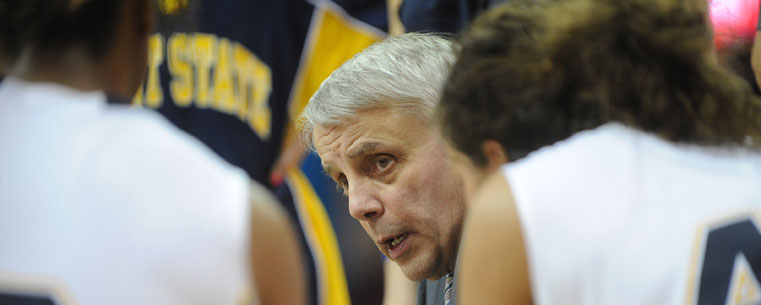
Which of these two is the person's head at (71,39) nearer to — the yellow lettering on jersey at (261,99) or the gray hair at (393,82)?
the gray hair at (393,82)

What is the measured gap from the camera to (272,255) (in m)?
1.09

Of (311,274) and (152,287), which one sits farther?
(311,274)

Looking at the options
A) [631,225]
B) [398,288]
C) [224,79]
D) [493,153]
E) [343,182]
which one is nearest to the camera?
[631,225]

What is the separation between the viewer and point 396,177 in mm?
2182

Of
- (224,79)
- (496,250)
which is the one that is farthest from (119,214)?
(224,79)

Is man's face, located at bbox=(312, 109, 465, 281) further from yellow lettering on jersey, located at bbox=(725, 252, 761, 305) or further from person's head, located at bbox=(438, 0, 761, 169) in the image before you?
yellow lettering on jersey, located at bbox=(725, 252, 761, 305)

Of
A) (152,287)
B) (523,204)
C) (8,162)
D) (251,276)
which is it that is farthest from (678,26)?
(8,162)

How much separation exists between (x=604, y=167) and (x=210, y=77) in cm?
288

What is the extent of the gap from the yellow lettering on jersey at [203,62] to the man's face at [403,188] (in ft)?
5.62

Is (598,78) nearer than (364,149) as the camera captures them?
Yes

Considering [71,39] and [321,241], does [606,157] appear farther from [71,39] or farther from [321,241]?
[321,241]

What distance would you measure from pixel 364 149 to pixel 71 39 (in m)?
1.11

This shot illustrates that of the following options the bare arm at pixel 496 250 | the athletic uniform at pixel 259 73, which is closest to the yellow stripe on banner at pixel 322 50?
the athletic uniform at pixel 259 73

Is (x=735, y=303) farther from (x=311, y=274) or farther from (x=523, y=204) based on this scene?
(x=311, y=274)
